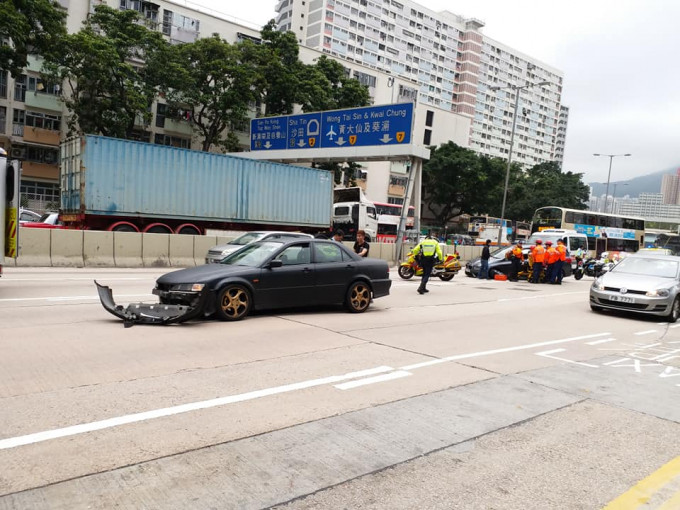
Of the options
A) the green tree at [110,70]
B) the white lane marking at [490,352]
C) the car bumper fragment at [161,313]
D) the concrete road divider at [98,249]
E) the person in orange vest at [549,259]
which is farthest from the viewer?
the green tree at [110,70]

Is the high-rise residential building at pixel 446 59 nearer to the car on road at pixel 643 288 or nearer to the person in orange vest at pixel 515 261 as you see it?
the person in orange vest at pixel 515 261

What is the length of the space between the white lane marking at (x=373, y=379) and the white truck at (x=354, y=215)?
90.7ft

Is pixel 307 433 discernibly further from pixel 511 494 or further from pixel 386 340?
pixel 386 340

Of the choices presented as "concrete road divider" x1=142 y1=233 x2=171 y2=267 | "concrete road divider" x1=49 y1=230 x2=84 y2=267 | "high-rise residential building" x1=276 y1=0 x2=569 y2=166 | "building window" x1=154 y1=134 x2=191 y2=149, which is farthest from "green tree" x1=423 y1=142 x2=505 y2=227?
"concrete road divider" x1=49 y1=230 x2=84 y2=267

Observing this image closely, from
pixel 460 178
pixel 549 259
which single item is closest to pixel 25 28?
pixel 549 259

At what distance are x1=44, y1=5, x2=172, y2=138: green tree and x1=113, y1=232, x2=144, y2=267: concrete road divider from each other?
2013 centimetres

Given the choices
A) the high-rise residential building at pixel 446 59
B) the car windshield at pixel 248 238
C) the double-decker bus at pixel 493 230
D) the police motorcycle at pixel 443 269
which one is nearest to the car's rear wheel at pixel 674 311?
the police motorcycle at pixel 443 269

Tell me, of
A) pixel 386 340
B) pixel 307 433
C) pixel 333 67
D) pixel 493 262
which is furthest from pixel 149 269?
pixel 333 67

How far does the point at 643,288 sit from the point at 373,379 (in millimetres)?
8437

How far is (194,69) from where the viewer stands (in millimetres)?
37125

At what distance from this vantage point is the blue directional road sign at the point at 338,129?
2292 cm

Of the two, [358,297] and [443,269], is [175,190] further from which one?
[358,297]

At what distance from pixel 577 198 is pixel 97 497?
77.1 m

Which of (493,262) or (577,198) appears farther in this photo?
(577,198)
